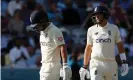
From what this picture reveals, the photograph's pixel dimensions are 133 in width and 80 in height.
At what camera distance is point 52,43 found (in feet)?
26.4

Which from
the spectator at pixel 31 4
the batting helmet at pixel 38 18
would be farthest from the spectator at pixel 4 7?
the batting helmet at pixel 38 18

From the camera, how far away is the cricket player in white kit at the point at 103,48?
8086 mm

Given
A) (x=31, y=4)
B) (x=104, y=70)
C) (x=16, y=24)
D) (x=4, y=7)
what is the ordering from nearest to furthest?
1. (x=104, y=70)
2. (x=16, y=24)
3. (x=31, y=4)
4. (x=4, y=7)

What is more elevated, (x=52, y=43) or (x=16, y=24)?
(x=16, y=24)

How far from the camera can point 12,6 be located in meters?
15.3

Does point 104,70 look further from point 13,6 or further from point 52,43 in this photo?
point 13,6

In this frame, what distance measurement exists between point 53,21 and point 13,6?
4.60 ft

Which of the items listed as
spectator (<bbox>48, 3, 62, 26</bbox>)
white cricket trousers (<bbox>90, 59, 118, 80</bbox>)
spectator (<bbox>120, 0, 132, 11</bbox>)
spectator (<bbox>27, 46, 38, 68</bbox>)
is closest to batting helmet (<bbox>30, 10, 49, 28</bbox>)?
white cricket trousers (<bbox>90, 59, 118, 80</bbox>)

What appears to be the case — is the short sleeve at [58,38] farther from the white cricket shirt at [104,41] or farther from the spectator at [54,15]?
the spectator at [54,15]

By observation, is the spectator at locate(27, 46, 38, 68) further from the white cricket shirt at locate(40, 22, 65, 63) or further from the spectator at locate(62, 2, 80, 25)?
the white cricket shirt at locate(40, 22, 65, 63)

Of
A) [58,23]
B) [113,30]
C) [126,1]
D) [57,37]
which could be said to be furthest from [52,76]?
[126,1]

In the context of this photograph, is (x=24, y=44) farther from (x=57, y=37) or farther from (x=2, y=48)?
(x=57, y=37)

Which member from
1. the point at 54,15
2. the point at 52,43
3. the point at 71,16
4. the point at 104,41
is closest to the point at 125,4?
the point at 71,16

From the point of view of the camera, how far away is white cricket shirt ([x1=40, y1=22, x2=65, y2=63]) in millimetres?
7984
